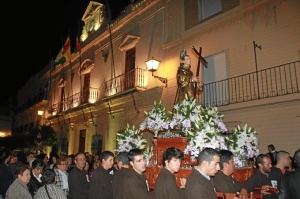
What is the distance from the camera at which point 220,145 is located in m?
5.08

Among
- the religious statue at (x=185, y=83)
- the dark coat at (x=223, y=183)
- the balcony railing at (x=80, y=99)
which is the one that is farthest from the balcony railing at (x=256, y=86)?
the balcony railing at (x=80, y=99)

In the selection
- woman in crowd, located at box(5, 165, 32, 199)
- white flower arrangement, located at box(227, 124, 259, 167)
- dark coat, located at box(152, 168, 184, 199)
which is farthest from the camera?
white flower arrangement, located at box(227, 124, 259, 167)

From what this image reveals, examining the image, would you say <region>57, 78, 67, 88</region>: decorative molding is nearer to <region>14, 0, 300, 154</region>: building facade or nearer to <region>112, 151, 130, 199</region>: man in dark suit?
<region>14, 0, 300, 154</region>: building facade

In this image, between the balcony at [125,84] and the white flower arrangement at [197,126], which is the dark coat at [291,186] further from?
the balcony at [125,84]

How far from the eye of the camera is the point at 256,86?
9.95m

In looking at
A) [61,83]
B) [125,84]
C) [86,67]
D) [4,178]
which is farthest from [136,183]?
[61,83]

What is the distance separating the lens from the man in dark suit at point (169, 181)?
128 inches

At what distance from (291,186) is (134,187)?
2.15m

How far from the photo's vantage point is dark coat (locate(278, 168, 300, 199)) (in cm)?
363

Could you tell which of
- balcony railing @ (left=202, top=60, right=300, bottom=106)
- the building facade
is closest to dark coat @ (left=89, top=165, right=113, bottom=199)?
the building facade

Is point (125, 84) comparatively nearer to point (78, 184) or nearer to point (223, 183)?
point (78, 184)

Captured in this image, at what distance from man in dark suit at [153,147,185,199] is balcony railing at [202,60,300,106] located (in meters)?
6.63

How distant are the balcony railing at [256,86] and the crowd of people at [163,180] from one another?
4.57 m

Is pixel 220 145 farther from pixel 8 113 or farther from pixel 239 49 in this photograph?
pixel 8 113
